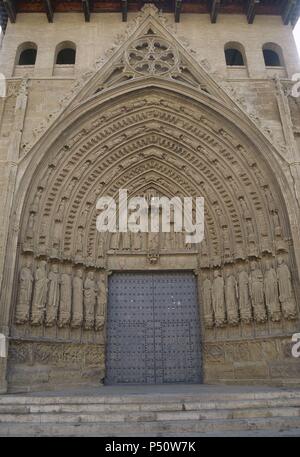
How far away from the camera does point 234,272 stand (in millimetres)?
8359

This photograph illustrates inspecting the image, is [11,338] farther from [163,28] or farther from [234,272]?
[163,28]

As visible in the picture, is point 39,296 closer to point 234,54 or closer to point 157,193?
point 157,193

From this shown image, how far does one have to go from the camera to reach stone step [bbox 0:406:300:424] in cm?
418

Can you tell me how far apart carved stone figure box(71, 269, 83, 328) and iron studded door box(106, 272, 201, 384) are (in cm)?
101

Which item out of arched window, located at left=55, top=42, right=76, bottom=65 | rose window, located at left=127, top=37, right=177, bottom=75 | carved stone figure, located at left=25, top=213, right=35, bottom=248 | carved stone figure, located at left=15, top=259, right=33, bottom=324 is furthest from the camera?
arched window, located at left=55, top=42, right=76, bottom=65

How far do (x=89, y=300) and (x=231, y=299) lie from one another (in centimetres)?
324

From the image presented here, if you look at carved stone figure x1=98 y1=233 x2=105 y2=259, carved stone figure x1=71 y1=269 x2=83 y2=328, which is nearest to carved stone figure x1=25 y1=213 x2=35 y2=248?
carved stone figure x1=71 y1=269 x2=83 y2=328

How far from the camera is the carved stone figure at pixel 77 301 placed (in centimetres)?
786

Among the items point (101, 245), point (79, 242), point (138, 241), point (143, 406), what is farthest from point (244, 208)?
point (143, 406)

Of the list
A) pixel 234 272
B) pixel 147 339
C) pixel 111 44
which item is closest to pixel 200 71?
pixel 111 44

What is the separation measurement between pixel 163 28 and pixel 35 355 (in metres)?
9.18

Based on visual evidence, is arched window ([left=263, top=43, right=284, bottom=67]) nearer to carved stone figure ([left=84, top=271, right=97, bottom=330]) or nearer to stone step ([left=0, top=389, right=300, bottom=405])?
carved stone figure ([left=84, top=271, right=97, bottom=330])

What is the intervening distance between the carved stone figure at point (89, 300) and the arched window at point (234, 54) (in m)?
7.66

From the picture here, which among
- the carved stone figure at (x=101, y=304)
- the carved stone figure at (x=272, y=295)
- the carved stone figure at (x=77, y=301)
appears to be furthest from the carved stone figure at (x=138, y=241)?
the carved stone figure at (x=272, y=295)
